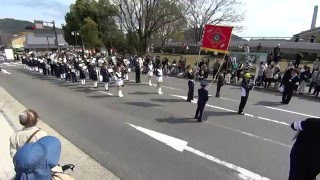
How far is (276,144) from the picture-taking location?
872cm

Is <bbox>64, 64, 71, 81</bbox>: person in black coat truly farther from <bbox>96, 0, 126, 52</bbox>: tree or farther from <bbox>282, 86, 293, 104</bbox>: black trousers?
<bbox>96, 0, 126, 52</bbox>: tree

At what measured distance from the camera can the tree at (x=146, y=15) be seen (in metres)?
37.9

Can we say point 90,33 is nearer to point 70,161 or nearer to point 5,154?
point 5,154

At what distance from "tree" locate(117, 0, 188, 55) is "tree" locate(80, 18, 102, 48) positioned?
34.7 ft

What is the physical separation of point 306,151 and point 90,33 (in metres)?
48.6

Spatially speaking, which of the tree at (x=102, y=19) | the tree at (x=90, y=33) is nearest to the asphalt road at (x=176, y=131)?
the tree at (x=90, y=33)

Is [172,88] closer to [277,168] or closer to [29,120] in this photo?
[277,168]

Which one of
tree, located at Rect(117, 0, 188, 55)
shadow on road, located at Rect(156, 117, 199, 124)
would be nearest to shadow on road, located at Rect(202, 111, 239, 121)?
shadow on road, located at Rect(156, 117, 199, 124)

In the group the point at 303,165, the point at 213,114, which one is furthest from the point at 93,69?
the point at 303,165

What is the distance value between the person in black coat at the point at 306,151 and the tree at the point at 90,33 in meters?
47.8

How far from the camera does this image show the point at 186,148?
8359 millimetres

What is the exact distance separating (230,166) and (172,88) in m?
12.3

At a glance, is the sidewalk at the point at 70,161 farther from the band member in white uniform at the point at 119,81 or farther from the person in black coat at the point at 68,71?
the person in black coat at the point at 68,71

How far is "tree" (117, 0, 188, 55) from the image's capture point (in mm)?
37938
